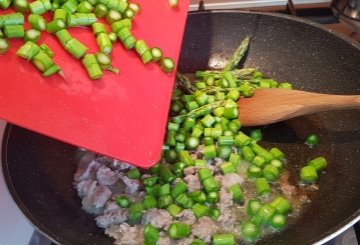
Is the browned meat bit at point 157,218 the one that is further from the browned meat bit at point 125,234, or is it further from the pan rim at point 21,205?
the pan rim at point 21,205

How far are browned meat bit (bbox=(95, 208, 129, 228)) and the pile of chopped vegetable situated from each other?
0.36m

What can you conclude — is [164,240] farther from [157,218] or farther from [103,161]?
[103,161]

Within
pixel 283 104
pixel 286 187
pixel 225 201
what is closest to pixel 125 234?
pixel 225 201

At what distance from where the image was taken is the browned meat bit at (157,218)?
1.13m

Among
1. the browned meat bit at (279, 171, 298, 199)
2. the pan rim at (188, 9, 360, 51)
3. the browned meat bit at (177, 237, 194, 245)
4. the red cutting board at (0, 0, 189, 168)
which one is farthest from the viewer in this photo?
the pan rim at (188, 9, 360, 51)

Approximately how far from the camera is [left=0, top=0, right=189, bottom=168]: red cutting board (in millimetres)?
971

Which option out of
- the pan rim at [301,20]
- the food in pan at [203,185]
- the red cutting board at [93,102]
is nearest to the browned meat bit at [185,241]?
the food in pan at [203,185]

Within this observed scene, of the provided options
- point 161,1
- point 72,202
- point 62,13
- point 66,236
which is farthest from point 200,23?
point 66,236

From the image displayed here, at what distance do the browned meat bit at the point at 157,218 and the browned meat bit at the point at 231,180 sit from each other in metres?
0.18

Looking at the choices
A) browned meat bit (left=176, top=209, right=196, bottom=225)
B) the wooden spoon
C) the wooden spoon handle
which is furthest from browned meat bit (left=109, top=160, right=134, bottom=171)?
the wooden spoon handle

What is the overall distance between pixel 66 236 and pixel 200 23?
877mm

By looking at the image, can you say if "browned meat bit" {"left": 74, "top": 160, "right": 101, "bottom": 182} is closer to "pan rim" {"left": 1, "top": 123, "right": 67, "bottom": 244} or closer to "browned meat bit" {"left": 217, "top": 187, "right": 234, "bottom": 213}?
"pan rim" {"left": 1, "top": 123, "right": 67, "bottom": 244}

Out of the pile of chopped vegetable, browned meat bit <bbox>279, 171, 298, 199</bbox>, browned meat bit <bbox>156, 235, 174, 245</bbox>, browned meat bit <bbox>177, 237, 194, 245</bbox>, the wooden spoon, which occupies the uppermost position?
the pile of chopped vegetable

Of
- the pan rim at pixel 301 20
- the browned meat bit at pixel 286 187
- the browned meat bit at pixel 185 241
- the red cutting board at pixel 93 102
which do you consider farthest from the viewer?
the pan rim at pixel 301 20
